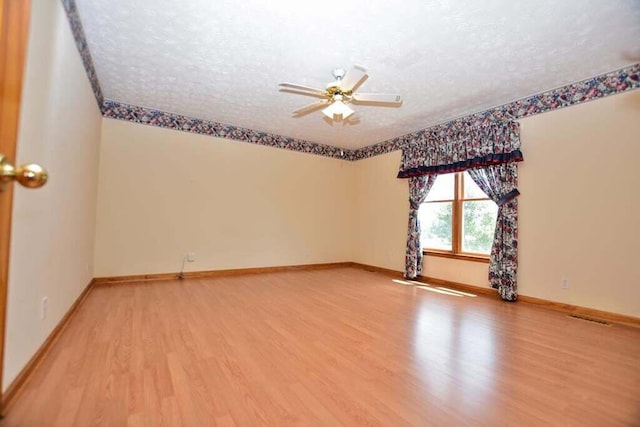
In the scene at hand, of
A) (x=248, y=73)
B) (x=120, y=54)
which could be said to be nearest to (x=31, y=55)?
(x=120, y=54)

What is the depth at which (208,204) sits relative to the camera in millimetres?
4930

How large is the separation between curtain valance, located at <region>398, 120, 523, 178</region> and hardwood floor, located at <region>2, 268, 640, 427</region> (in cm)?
202

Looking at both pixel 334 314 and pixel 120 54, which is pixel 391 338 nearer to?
pixel 334 314

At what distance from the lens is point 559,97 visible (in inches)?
138

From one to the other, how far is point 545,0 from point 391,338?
284cm

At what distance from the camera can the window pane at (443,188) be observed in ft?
15.7

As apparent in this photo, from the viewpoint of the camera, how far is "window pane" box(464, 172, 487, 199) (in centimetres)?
439

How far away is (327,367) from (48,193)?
2.26 meters

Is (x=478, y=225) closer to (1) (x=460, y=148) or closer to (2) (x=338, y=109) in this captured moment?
(1) (x=460, y=148)

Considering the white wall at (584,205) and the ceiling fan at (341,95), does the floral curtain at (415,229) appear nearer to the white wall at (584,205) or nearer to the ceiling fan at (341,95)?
the white wall at (584,205)

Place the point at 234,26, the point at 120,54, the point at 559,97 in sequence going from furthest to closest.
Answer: the point at 559,97, the point at 120,54, the point at 234,26

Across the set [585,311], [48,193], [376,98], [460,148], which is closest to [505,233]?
[585,311]

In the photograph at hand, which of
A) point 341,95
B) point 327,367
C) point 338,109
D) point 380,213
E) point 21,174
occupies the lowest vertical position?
point 327,367

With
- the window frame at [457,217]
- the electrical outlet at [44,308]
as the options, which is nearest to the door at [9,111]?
the electrical outlet at [44,308]
